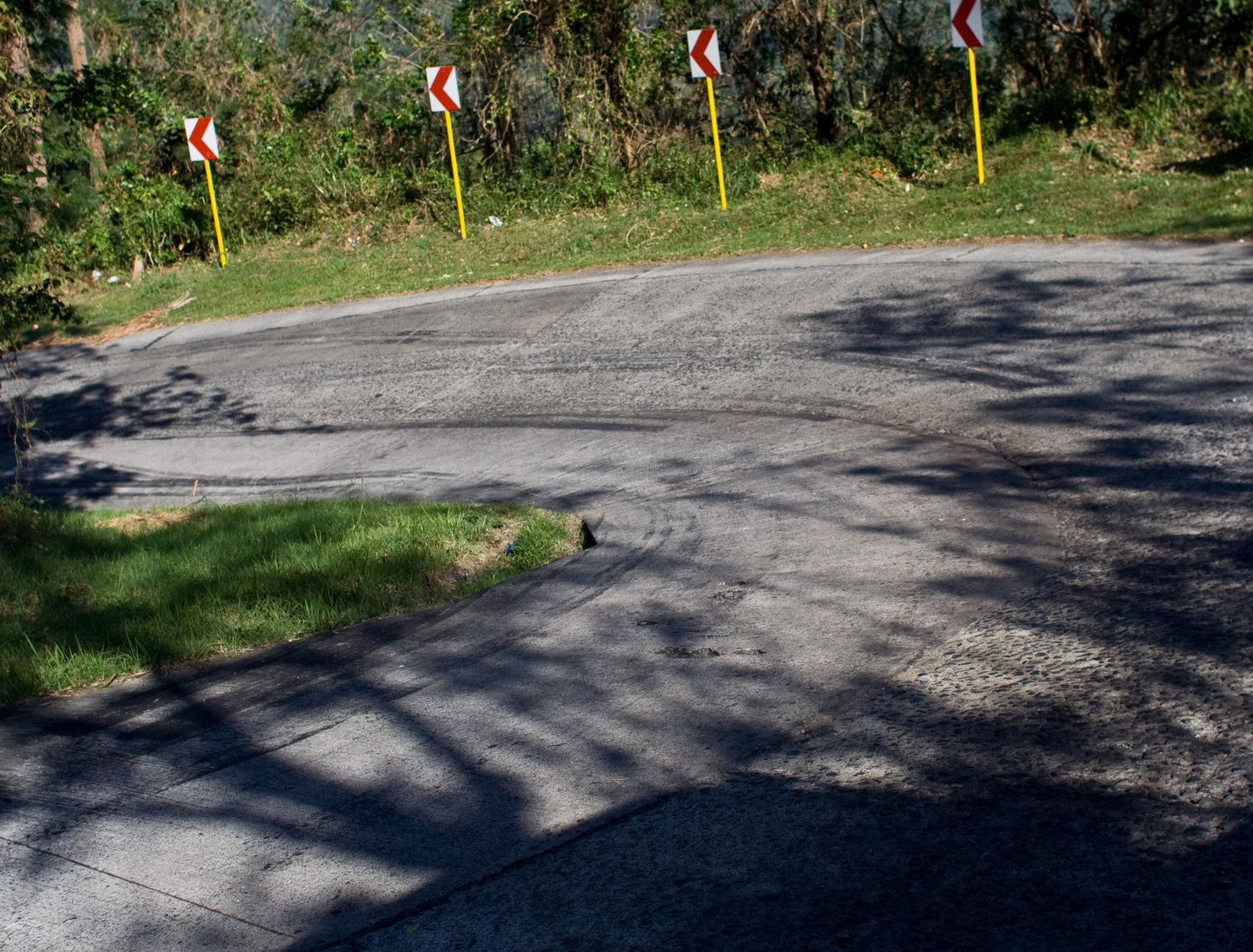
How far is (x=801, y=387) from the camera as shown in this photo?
964cm

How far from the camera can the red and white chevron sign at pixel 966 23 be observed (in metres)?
15.8

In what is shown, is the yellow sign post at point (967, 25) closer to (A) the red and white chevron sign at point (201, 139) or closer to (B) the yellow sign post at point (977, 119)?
(B) the yellow sign post at point (977, 119)

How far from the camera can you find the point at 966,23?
15961 millimetres

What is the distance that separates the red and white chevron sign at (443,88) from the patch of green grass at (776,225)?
Answer: 6.82 feet

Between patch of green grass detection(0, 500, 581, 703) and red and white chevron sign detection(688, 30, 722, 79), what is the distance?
1135cm

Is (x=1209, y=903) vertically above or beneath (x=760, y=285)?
beneath

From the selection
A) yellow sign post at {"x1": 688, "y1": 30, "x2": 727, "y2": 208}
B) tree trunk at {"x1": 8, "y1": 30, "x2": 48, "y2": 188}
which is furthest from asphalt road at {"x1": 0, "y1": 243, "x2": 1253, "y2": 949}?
yellow sign post at {"x1": 688, "y1": 30, "x2": 727, "y2": 208}

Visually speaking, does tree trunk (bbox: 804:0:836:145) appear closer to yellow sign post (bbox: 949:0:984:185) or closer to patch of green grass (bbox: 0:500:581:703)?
yellow sign post (bbox: 949:0:984:185)

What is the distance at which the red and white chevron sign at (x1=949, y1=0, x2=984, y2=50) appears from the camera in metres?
15.8

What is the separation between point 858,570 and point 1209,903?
9.24ft

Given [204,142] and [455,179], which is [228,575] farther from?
[204,142]

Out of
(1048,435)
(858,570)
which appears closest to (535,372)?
(1048,435)

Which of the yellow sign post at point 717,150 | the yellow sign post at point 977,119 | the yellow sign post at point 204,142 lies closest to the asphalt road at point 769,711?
the yellow sign post at point 977,119

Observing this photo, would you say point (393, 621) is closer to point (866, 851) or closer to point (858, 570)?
point (858, 570)
